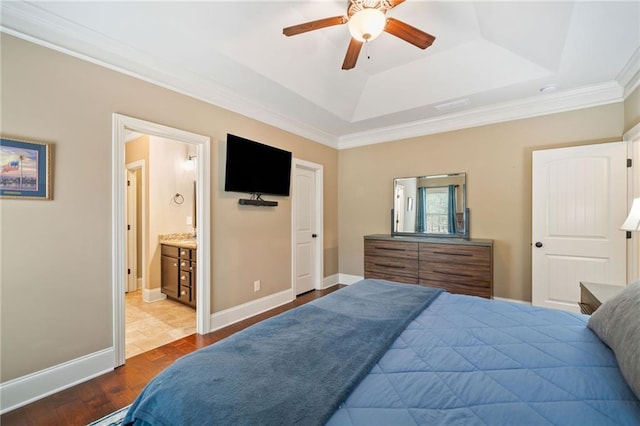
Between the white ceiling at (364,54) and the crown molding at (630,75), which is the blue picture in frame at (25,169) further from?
the crown molding at (630,75)

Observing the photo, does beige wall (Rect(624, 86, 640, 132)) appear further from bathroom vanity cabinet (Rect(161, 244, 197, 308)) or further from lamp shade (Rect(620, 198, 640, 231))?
bathroom vanity cabinet (Rect(161, 244, 197, 308))

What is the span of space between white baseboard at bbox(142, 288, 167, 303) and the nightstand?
484 centimetres

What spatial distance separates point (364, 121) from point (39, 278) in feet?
12.8

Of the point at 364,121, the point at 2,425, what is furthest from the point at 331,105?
the point at 2,425

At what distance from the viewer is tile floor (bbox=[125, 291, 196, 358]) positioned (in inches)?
109

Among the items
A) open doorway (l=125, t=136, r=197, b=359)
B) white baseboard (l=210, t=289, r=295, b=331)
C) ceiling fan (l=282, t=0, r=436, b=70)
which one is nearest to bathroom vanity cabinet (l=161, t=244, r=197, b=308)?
open doorway (l=125, t=136, r=197, b=359)

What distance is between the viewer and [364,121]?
413cm

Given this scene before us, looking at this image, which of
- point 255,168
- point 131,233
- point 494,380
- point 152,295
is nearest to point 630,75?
point 494,380

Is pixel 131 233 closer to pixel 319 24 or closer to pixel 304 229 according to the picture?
pixel 304 229

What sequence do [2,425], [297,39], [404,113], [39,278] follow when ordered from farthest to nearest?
[404,113] → [297,39] → [39,278] → [2,425]

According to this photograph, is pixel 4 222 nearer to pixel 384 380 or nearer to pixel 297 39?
pixel 384 380

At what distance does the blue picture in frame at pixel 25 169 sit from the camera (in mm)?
1814

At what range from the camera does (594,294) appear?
188cm

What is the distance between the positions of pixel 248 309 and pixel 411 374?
9.04ft
